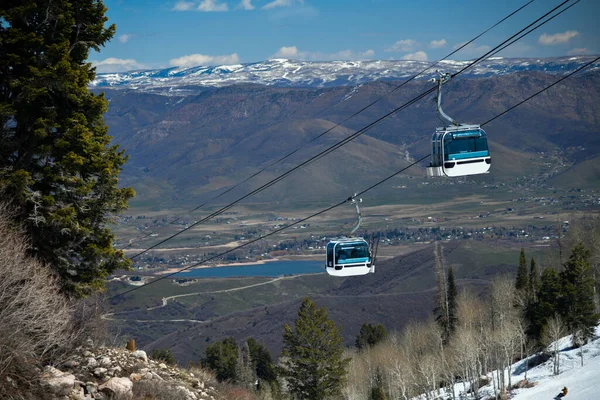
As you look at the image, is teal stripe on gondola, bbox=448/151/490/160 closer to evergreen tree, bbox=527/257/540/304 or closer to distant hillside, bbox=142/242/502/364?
evergreen tree, bbox=527/257/540/304

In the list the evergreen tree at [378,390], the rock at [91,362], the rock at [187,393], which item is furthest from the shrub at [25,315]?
the evergreen tree at [378,390]

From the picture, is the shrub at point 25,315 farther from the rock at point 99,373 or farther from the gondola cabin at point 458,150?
the gondola cabin at point 458,150

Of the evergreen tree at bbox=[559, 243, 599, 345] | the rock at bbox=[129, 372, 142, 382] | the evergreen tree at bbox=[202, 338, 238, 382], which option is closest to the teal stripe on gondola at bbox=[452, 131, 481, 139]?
the rock at bbox=[129, 372, 142, 382]

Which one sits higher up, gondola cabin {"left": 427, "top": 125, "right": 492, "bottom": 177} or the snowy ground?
gondola cabin {"left": 427, "top": 125, "right": 492, "bottom": 177}

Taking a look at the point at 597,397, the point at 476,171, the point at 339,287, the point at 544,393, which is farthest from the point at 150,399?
the point at 339,287

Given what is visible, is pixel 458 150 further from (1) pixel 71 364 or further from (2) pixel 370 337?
(2) pixel 370 337

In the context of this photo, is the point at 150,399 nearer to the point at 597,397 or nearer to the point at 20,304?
the point at 20,304
